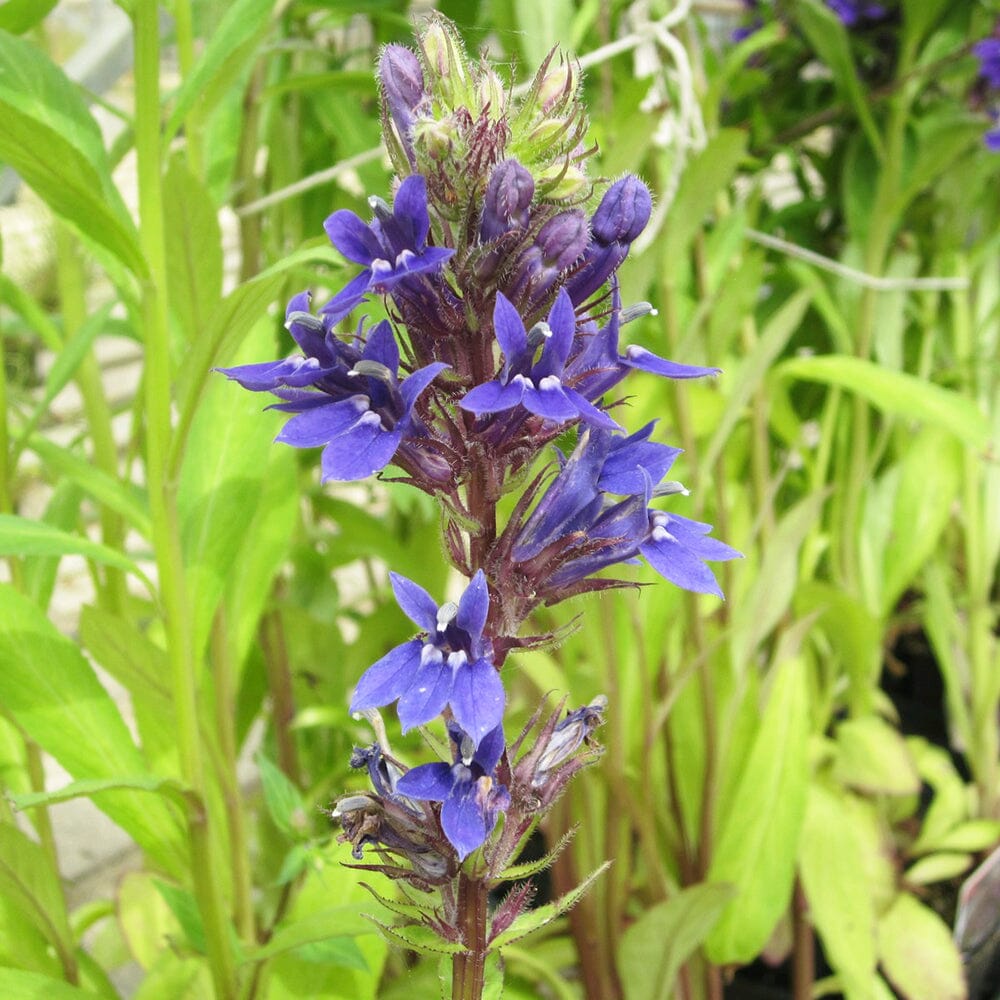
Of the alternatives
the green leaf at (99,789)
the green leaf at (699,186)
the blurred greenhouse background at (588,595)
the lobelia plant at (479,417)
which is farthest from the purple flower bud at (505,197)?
the green leaf at (699,186)

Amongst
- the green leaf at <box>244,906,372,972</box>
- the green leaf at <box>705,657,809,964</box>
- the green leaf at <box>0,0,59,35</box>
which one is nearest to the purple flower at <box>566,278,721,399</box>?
the green leaf at <box>244,906,372,972</box>

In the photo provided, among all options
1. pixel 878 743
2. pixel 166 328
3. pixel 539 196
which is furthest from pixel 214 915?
pixel 878 743

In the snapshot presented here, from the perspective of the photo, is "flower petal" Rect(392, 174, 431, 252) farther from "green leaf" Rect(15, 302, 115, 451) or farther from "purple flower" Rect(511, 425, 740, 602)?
"green leaf" Rect(15, 302, 115, 451)

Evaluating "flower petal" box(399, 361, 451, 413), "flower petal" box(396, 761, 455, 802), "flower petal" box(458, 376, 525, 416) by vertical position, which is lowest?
"flower petal" box(396, 761, 455, 802)

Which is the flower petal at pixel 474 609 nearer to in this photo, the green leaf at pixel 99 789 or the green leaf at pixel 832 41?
the green leaf at pixel 99 789

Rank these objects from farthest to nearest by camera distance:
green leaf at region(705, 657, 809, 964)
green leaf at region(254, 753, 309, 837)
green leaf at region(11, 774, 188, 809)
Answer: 1. green leaf at region(705, 657, 809, 964)
2. green leaf at region(254, 753, 309, 837)
3. green leaf at region(11, 774, 188, 809)

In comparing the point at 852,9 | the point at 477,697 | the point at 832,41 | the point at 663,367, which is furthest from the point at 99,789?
the point at 852,9

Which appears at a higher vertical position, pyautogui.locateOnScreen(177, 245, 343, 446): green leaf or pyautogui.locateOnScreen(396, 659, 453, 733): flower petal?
pyautogui.locateOnScreen(177, 245, 343, 446): green leaf
